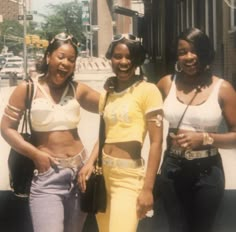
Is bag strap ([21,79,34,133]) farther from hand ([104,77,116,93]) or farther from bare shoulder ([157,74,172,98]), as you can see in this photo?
bare shoulder ([157,74,172,98])

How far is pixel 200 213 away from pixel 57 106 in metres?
0.79

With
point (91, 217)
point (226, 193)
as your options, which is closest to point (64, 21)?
point (91, 217)

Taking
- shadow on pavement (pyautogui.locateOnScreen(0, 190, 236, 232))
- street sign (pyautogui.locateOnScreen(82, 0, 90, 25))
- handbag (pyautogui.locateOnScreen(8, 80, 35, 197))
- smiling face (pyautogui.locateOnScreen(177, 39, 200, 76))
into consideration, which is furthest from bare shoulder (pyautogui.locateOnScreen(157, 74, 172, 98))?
shadow on pavement (pyautogui.locateOnScreen(0, 190, 236, 232))

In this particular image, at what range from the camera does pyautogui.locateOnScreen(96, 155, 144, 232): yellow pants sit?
221 centimetres

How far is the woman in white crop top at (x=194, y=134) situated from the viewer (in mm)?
2240

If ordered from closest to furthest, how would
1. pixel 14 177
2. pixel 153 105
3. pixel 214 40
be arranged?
pixel 153 105, pixel 14 177, pixel 214 40

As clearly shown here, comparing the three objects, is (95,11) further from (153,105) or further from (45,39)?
(153,105)

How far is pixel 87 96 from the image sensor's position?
2.47m

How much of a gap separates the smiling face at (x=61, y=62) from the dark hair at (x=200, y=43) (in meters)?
0.49

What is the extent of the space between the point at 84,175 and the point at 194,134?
1.72 ft

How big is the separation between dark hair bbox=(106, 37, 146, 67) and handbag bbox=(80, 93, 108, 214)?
11.3 inches

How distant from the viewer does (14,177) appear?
2.51m

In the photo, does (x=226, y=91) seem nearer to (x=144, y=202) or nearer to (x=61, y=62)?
(x=144, y=202)

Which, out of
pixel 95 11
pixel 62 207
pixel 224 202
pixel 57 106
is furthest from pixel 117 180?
pixel 224 202
